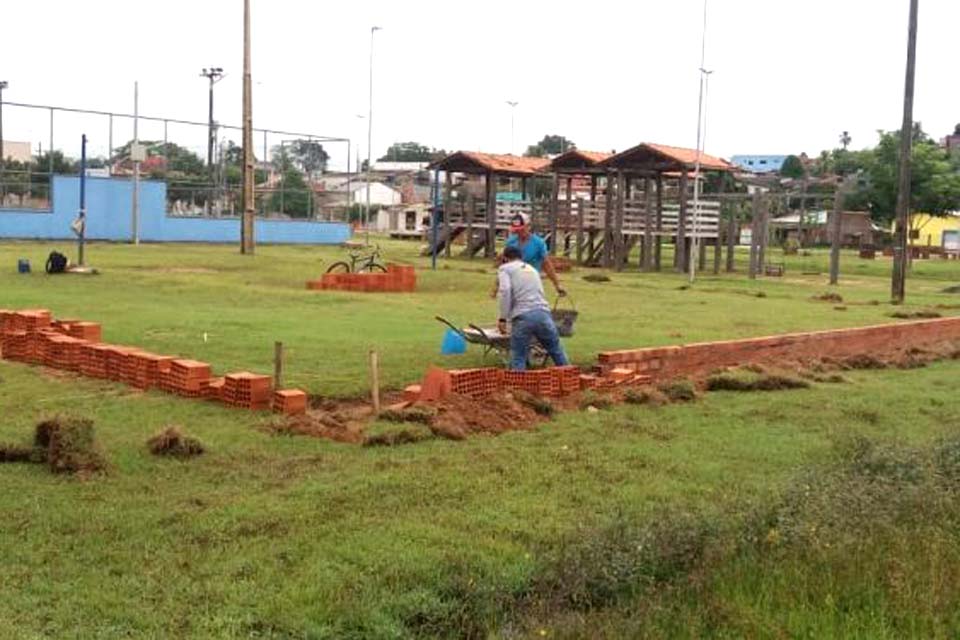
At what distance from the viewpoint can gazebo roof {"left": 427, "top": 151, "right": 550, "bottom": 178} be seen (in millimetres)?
41938

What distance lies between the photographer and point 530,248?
39.5 ft

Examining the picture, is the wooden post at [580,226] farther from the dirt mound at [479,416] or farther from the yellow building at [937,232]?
the yellow building at [937,232]

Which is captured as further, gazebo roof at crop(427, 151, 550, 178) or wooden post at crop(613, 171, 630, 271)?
gazebo roof at crop(427, 151, 550, 178)

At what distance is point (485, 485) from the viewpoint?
685cm

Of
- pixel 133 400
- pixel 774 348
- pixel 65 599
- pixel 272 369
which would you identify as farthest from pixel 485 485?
pixel 774 348

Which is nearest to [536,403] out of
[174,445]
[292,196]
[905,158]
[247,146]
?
[174,445]

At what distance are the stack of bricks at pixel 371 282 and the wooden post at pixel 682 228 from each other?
51.8 feet

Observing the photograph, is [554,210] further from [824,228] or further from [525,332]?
[824,228]

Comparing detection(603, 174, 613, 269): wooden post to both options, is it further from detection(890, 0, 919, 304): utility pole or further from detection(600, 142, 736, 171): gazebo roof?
detection(890, 0, 919, 304): utility pole

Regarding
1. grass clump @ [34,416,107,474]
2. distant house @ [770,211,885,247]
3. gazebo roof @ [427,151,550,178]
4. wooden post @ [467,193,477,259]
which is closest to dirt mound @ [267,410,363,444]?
grass clump @ [34,416,107,474]

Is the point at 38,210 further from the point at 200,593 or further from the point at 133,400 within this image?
the point at 200,593

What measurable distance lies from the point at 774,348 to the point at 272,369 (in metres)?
6.35

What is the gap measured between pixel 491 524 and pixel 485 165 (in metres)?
36.5

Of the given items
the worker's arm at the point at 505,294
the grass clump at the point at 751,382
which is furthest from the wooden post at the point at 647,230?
the worker's arm at the point at 505,294
